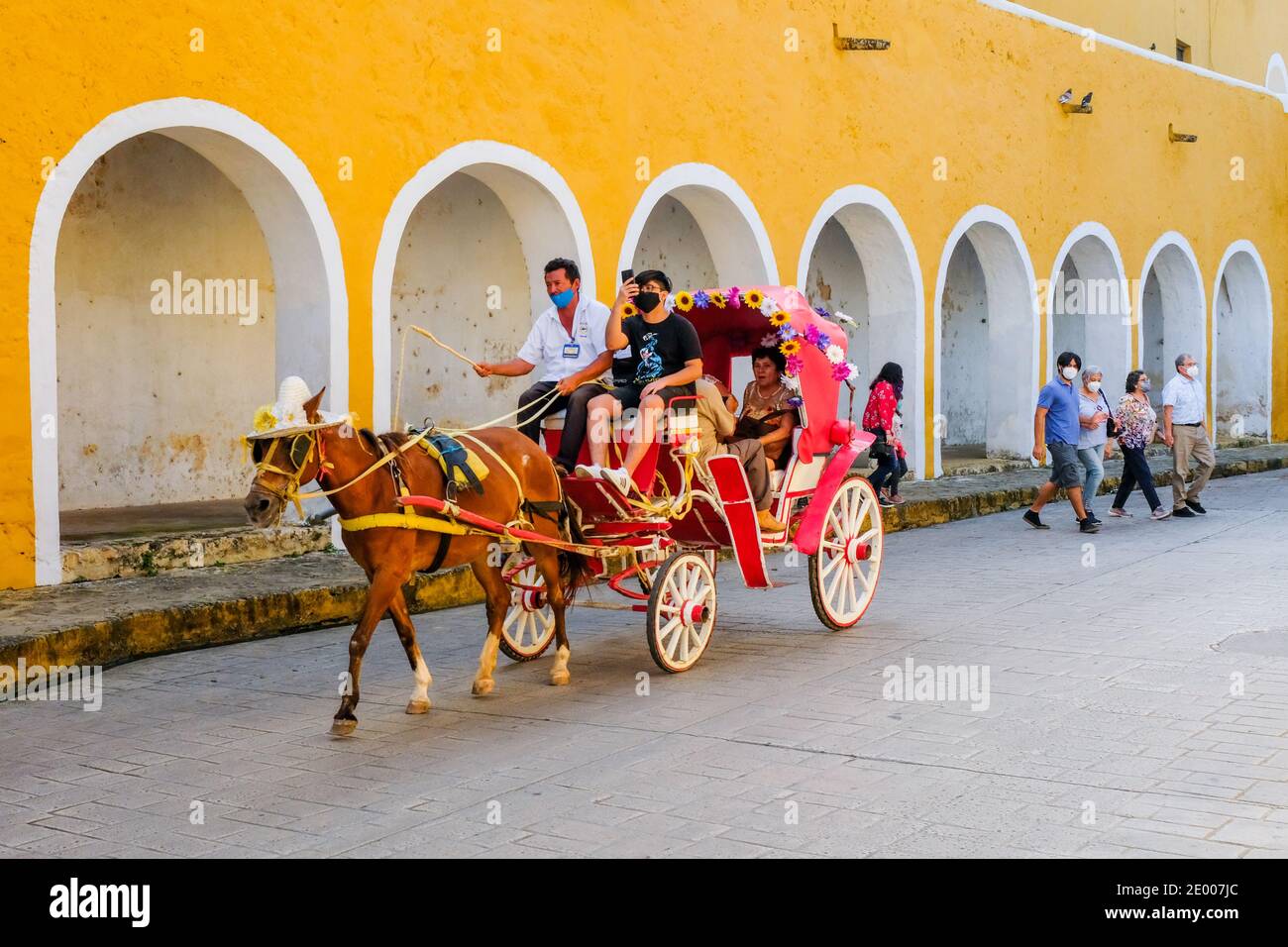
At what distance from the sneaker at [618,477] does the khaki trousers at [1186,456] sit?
30.6 ft

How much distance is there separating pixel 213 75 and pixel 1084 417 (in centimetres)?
838

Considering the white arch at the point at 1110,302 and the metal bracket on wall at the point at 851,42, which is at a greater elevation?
the metal bracket on wall at the point at 851,42

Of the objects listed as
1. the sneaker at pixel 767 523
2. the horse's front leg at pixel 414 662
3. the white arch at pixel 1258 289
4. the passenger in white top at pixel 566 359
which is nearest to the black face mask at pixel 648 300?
the passenger in white top at pixel 566 359

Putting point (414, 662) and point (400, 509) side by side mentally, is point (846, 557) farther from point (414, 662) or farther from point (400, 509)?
point (400, 509)

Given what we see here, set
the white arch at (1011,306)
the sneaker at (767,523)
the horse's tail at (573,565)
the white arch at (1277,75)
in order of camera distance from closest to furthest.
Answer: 1. the horse's tail at (573,565)
2. the sneaker at (767,523)
3. the white arch at (1011,306)
4. the white arch at (1277,75)

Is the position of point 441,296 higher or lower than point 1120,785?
higher

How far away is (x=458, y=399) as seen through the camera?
16344 millimetres

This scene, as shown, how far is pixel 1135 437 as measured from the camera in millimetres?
15164

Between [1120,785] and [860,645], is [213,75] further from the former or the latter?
[1120,785]

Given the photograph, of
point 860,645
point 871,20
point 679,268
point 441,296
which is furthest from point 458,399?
point 860,645

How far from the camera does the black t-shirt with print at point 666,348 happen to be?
8289mm
